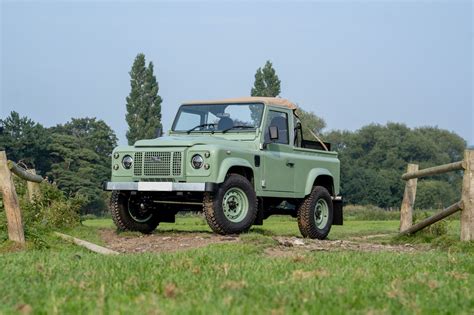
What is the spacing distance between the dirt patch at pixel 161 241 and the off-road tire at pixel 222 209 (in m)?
0.22

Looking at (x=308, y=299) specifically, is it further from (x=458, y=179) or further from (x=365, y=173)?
(x=458, y=179)

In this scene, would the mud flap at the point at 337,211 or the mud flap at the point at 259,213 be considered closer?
the mud flap at the point at 259,213

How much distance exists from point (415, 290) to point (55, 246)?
20.2ft

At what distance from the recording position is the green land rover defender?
43.3ft

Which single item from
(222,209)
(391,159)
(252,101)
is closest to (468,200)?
(222,209)

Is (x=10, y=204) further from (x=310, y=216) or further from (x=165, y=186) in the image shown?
(x=310, y=216)

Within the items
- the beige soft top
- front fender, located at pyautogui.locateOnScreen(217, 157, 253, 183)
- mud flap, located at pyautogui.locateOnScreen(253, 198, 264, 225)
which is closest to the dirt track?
front fender, located at pyautogui.locateOnScreen(217, 157, 253, 183)

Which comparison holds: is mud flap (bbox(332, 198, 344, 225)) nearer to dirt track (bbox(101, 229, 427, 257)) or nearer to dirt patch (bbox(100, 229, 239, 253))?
dirt track (bbox(101, 229, 427, 257))

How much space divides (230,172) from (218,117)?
5.05 ft

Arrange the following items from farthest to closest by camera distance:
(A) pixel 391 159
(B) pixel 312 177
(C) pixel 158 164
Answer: (A) pixel 391 159 < (B) pixel 312 177 < (C) pixel 158 164

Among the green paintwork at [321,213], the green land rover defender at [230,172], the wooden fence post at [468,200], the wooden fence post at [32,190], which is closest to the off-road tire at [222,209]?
the green land rover defender at [230,172]

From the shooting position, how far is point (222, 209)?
43.5 feet

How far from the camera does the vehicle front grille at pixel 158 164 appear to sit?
43.6 ft

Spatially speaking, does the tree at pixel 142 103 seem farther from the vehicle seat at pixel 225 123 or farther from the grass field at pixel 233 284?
the grass field at pixel 233 284
